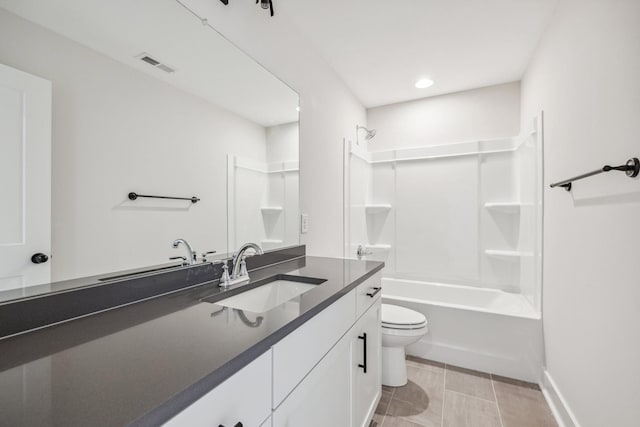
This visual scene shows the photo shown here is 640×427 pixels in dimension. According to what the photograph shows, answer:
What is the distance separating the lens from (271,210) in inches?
69.0

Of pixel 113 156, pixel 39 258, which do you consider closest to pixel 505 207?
pixel 113 156

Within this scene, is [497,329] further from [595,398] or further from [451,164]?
[451,164]

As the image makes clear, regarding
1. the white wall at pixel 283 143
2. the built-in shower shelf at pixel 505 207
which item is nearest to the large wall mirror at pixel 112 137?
the white wall at pixel 283 143

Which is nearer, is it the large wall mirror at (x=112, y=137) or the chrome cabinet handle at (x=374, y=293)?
the large wall mirror at (x=112, y=137)

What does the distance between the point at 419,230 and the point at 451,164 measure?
75 centimetres

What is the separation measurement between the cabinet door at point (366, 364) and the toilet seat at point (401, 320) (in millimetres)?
274

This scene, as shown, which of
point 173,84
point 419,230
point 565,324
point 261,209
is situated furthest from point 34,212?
point 419,230

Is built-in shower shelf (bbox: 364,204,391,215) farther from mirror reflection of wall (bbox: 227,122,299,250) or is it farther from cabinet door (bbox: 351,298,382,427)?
cabinet door (bbox: 351,298,382,427)

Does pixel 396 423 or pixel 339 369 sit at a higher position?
pixel 339 369

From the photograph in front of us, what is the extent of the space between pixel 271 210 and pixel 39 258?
3.55 ft

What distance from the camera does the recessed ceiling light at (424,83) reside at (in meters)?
2.71

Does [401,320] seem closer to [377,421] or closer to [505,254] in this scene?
[377,421]

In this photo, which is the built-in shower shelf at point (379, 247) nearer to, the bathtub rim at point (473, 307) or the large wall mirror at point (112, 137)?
the bathtub rim at point (473, 307)

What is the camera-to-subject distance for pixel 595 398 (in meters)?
1.29
